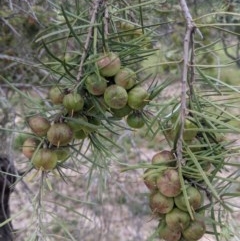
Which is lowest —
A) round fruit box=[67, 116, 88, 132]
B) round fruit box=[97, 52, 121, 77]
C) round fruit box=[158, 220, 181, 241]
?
round fruit box=[158, 220, 181, 241]

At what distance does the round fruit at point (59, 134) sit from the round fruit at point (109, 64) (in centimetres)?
8

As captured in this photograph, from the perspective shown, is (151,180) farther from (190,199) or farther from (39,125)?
(39,125)

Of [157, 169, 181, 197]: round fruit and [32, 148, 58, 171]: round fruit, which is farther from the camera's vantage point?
[32, 148, 58, 171]: round fruit

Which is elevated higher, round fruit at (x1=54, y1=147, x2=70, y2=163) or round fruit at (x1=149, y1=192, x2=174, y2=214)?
round fruit at (x1=149, y1=192, x2=174, y2=214)

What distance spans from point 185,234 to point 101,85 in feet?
0.64

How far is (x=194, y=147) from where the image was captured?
0.53 meters

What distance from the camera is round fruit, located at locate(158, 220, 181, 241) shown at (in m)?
0.51

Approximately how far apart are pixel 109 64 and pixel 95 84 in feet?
0.10

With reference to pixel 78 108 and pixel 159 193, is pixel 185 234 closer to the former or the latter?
pixel 159 193

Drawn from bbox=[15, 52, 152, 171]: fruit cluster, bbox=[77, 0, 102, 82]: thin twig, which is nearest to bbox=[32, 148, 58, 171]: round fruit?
bbox=[15, 52, 152, 171]: fruit cluster

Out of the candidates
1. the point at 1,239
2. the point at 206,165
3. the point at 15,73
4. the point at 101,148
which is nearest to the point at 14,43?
the point at 15,73

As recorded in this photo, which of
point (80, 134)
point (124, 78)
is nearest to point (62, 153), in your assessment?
point (80, 134)

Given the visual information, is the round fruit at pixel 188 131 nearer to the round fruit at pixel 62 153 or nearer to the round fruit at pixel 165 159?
the round fruit at pixel 165 159

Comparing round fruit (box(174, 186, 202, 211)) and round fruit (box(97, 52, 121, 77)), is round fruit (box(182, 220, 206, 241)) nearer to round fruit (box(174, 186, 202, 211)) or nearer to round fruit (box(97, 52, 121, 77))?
round fruit (box(174, 186, 202, 211))
